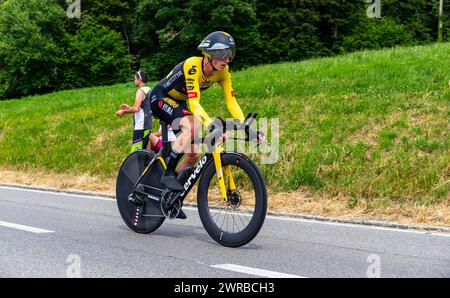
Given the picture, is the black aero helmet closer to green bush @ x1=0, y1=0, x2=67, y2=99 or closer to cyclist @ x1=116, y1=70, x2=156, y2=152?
cyclist @ x1=116, y1=70, x2=156, y2=152

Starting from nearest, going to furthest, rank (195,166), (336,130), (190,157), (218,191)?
1. (218,191)
2. (195,166)
3. (190,157)
4. (336,130)

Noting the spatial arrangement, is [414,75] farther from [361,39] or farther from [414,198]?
[361,39]

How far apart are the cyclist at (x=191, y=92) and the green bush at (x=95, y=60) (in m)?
48.7

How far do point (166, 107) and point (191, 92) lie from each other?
0.60 meters

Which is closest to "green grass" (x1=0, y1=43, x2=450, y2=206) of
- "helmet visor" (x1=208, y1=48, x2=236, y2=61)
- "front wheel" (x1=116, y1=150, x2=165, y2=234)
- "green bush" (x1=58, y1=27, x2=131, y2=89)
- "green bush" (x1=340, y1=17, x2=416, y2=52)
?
"front wheel" (x1=116, y1=150, x2=165, y2=234)

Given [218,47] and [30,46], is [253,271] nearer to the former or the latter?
[218,47]

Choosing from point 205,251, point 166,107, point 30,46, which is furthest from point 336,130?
point 30,46

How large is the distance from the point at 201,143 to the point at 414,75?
946 cm

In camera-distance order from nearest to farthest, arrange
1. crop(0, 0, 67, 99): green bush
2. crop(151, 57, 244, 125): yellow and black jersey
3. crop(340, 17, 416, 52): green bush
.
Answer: crop(151, 57, 244, 125): yellow and black jersey
crop(340, 17, 416, 52): green bush
crop(0, 0, 67, 99): green bush

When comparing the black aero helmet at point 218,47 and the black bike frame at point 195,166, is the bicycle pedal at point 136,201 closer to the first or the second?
the black bike frame at point 195,166

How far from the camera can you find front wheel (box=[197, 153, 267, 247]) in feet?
18.3

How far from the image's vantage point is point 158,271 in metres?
5.13

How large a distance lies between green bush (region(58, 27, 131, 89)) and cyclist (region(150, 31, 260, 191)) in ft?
160

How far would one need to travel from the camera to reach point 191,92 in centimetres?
603
